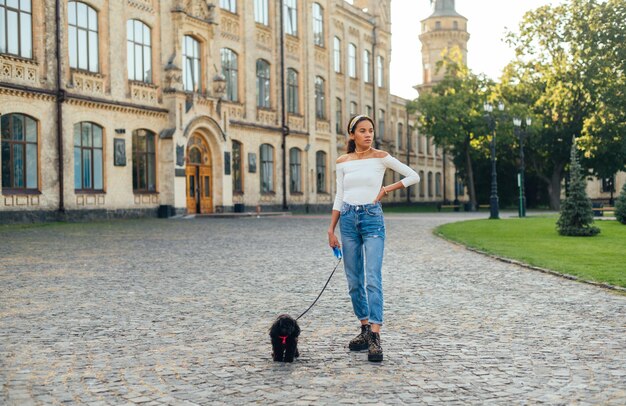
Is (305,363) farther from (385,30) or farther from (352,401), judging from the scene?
(385,30)

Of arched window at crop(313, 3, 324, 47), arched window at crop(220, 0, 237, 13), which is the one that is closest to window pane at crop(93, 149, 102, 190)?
arched window at crop(220, 0, 237, 13)

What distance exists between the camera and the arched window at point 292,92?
4322cm

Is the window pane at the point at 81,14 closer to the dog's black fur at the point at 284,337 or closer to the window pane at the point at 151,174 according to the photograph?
the window pane at the point at 151,174

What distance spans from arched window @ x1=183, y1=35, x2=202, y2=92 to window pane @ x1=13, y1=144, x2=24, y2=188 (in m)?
10.4

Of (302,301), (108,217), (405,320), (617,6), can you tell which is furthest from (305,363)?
(617,6)

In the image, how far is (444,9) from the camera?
78.8 meters

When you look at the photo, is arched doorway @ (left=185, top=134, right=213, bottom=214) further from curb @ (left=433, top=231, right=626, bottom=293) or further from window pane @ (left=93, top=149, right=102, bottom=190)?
curb @ (left=433, top=231, right=626, bottom=293)

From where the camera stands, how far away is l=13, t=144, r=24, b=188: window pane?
2636 cm

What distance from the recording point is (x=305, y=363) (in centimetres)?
577

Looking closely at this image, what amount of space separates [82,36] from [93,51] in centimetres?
82

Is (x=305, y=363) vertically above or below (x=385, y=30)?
below

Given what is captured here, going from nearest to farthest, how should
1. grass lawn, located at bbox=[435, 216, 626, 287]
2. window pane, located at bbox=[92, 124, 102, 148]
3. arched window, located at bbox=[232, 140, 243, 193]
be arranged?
grass lawn, located at bbox=[435, 216, 626, 287] → window pane, located at bbox=[92, 124, 102, 148] → arched window, located at bbox=[232, 140, 243, 193]

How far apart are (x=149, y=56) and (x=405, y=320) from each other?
28107 mm

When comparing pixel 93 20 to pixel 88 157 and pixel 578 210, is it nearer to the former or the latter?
pixel 88 157
